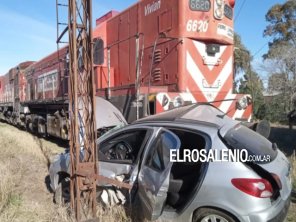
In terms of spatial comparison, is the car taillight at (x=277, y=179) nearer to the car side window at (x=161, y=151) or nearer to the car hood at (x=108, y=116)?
the car side window at (x=161, y=151)

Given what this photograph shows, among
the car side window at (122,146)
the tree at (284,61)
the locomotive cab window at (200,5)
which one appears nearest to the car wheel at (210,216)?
the car side window at (122,146)

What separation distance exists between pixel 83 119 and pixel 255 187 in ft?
8.26

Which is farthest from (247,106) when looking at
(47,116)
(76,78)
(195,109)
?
(47,116)

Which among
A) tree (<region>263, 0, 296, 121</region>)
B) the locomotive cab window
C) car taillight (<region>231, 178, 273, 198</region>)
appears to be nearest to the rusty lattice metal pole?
car taillight (<region>231, 178, 273, 198</region>)

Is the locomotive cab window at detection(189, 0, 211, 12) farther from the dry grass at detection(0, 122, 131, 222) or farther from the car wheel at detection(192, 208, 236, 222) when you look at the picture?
the car wheel at detection(192, 208, 236, 222)

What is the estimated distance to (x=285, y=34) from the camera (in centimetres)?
3441

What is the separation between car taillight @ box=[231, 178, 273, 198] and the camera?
151 inches

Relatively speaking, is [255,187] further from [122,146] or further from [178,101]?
[178,101]

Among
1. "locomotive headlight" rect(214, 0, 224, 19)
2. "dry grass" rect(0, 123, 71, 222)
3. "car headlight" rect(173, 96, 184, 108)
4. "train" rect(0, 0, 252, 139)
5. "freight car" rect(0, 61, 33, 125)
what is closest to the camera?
"dry grass" rect(0, 123, 71, 222)

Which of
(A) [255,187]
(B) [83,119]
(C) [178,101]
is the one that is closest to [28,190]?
(B) [83,119]

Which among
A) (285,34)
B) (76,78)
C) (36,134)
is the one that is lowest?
(36,134)

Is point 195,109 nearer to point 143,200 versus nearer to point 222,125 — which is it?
point 222,125

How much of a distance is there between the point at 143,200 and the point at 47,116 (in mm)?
9246

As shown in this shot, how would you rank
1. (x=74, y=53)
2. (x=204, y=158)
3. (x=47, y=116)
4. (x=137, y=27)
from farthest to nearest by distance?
1. (x=47, y=116)
2. (x=137, y=27)
3. (x=74, y=53)
4. (x=204, y=158)
